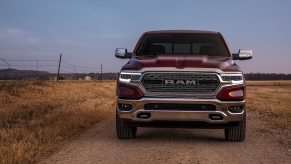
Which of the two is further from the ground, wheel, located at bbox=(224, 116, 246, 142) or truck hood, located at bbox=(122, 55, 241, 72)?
truck hood, located at bbox=(122, 55, 241, 72)

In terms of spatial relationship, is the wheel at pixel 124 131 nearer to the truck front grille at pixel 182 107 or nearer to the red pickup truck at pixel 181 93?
the red pickup truck at pixel 181 93

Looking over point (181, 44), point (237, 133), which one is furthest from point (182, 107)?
point (181, 44)

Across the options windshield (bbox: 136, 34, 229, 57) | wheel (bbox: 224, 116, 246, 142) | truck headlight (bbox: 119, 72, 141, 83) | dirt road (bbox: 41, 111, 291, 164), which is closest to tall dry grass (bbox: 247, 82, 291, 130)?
dirt road (bbox: 41, 111, 291, 164)

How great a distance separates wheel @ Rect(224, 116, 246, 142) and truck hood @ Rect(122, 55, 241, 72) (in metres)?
0.92

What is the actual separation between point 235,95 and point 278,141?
1.60m

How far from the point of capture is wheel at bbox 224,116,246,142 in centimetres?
750

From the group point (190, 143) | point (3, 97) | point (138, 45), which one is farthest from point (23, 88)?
point (190, 143)

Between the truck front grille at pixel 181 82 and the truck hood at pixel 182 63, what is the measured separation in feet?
0.50

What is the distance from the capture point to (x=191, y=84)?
7082 millimetres

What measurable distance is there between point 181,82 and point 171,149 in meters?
1.01

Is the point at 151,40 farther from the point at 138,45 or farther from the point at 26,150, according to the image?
the point at 26,150

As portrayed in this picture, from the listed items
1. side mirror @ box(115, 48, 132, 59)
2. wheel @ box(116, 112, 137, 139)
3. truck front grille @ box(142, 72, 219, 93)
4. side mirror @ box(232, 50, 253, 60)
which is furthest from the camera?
side mirror @ box(115, 48, 132, 59)

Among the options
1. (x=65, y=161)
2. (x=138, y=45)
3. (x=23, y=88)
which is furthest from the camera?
(x=23, y=88)

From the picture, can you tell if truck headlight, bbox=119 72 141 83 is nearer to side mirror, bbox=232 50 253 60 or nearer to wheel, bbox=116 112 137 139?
wheel, bbox=116 112 137 139
